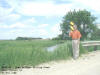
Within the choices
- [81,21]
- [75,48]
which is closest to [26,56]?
[75,48]

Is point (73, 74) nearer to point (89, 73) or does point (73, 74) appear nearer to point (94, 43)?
point (89, 73)

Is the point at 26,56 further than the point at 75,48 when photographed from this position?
No

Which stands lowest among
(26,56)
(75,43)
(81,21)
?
(26,56)

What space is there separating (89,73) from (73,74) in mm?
821

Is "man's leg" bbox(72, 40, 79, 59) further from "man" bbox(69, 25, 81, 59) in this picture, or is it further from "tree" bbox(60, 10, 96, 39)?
"tree" bbox(60, 10, 96, 39)

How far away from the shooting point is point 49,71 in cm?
1015

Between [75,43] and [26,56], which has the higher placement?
[75,43]

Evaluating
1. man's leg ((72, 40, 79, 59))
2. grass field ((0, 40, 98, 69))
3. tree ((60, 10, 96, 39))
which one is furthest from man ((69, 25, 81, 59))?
tree ((60, 10, 96, 39))

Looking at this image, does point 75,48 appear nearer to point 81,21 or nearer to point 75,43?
point 75,43

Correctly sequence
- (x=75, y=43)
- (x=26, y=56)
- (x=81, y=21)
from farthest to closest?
(x=81, y=21)
(x=75, y=43)
(x=26, y=56)

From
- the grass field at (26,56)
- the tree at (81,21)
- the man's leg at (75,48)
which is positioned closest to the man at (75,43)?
the man's leg at (75,48)

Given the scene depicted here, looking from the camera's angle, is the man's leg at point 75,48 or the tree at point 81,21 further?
the tree at point 81,21

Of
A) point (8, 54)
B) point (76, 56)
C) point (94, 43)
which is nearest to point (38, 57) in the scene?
point (8, 54)

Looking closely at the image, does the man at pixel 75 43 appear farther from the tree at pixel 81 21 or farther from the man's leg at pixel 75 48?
the tree at pixel 81 21
